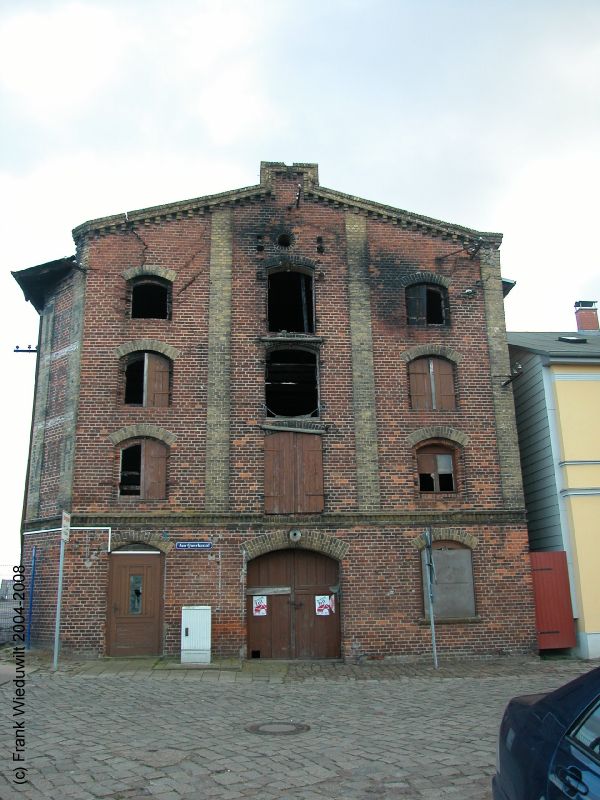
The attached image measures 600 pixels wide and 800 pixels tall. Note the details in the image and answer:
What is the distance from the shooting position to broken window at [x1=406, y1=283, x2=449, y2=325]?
18828 mm

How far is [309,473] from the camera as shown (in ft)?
55.8

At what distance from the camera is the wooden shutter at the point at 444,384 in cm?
1809

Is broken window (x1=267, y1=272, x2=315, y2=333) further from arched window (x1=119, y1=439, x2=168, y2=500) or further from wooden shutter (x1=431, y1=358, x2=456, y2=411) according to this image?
arched window (x1=119, y1=439, x2=168, y2=500)

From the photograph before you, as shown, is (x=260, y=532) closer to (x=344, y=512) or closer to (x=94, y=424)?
(x=344, y=512)

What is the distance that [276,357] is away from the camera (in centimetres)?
Answer: 1906

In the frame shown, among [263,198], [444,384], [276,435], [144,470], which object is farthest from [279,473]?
[263,198]

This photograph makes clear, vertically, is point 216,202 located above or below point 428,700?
above

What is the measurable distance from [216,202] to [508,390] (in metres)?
9.42

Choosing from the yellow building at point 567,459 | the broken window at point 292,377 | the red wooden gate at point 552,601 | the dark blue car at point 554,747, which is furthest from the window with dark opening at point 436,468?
the dark blue car at point 554,747

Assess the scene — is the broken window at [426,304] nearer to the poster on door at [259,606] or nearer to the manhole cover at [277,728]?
the poster on door at [259,606]

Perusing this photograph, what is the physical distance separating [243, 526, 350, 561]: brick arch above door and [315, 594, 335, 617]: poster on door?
987 mm

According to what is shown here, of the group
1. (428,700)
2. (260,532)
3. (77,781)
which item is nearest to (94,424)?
(260,532)

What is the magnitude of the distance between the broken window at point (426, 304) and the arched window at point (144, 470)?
24.9ft

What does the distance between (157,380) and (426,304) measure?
301 inches
